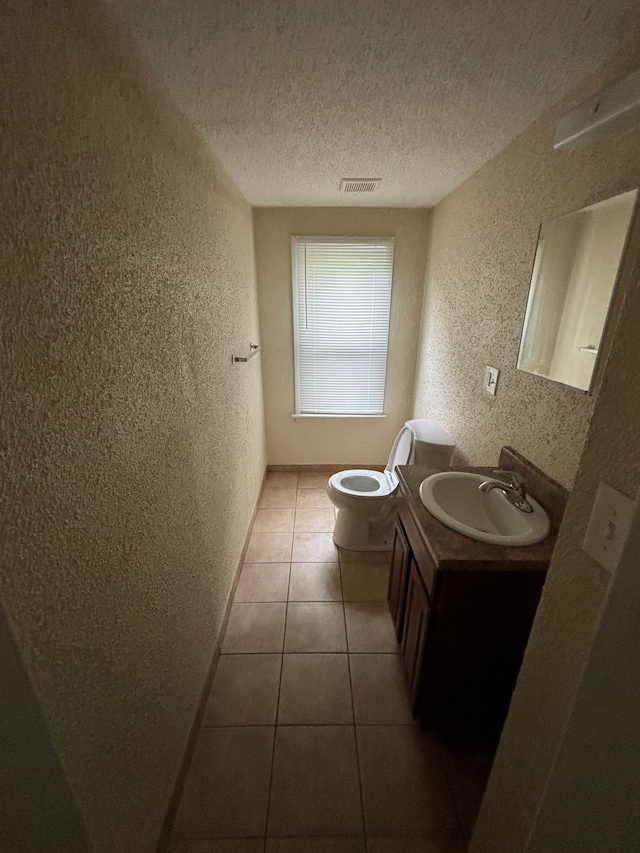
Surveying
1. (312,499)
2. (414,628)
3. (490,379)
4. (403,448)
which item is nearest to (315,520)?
(312,499)

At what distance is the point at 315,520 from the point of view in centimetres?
250

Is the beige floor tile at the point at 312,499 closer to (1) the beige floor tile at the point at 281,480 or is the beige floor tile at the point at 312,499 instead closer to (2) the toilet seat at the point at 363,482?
(1) the beige floor tile at the point at 281,480

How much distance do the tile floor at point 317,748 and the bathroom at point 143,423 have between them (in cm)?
16

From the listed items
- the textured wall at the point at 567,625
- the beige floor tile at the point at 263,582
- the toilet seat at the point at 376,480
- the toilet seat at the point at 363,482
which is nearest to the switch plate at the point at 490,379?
the toilet seat at the point at 376,480

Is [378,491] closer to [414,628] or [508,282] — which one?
[414,628]

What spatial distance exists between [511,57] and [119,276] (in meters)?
1.14

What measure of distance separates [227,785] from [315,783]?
288 mm

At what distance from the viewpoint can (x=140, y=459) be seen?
2.89ft

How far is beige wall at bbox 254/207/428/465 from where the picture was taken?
2.45 metres

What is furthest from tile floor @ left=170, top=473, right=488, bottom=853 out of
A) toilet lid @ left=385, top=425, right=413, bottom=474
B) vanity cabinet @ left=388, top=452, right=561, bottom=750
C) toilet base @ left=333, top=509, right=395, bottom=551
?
toilet lid @ left=385, top=425, right=413, bottom=474

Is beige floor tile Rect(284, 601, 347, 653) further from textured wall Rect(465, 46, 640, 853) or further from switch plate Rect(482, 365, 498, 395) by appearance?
switch plate Rect(482, 365, 498, 395)

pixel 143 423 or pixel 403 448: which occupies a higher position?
pixel 143 423

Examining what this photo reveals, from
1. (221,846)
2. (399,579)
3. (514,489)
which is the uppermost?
(514,489)

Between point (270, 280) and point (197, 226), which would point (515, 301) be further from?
point (270, 280)
